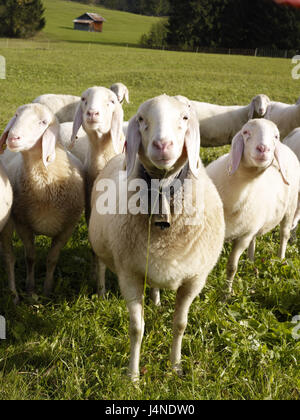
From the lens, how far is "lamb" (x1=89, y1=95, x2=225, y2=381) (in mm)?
2039

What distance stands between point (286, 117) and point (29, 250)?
19.5ft

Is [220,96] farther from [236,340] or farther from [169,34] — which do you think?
[169,34]

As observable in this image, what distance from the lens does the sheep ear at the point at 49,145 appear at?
10.3 ft

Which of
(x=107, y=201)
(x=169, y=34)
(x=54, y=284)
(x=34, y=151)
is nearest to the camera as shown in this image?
(x=107, y=201)

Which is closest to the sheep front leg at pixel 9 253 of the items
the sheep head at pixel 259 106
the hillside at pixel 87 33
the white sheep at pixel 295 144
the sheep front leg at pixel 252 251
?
the sheep front leg at pixel 252 251

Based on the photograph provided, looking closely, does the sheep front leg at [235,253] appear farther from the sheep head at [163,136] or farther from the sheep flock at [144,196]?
the sheep head at [163,136]

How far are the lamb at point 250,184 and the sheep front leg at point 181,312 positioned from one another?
887mm

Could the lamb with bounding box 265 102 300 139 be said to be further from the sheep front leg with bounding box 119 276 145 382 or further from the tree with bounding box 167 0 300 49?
the tree with bounding box 167 0 300 49

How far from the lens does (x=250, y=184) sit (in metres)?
3.31

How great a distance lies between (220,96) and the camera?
55.2 ft

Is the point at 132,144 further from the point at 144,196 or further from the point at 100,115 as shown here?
the point at 100,115

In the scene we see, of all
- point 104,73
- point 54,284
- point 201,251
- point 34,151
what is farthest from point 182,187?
point 104,73

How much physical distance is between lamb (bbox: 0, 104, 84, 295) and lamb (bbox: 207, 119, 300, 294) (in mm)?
1212
